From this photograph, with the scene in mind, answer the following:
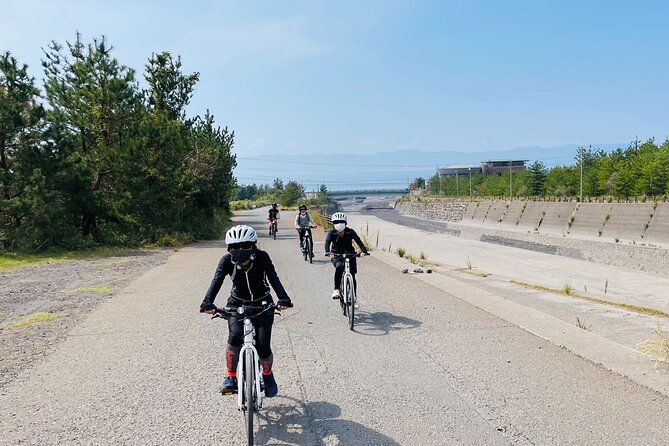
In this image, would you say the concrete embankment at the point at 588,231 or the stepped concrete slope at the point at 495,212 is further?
the stepped concrete slope at the point at 495,212

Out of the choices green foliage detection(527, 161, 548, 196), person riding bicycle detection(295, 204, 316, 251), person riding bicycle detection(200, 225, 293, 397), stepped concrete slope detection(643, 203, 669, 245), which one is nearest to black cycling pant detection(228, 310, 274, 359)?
person riding bicycle detection(200, 225, 293, 397)

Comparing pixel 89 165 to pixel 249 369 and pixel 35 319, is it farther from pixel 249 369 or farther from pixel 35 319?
pixel 249 369

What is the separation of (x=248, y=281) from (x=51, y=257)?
1792 centimetres

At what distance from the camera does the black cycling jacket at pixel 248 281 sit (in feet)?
17.0

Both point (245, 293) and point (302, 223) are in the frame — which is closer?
point (245, 293)

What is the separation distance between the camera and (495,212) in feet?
261

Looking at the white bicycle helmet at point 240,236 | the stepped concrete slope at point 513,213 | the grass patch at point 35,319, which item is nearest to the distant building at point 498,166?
the stepped concrete slope at point 513,213

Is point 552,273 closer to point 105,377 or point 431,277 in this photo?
point 431,277

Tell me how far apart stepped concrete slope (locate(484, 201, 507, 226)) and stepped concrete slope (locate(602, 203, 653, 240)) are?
2448 cm

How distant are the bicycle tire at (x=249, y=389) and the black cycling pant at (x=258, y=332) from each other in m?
0.36

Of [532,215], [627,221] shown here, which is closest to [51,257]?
[627,221]

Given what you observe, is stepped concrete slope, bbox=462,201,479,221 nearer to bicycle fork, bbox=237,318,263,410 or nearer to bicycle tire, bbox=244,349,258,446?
bicycle fork, bbox=237,318,263,410

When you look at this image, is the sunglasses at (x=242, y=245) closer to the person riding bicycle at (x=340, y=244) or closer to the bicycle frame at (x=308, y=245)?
the person riding bicycle at (x=340, y=244)

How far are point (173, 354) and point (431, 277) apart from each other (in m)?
8.92
